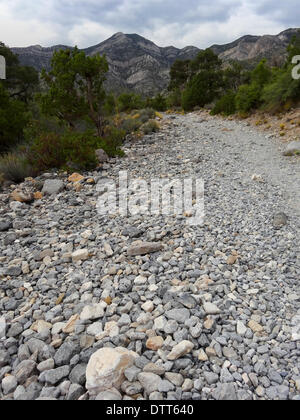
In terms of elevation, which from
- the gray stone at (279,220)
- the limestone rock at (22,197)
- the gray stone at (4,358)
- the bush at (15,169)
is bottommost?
the gray stone at (4,358)

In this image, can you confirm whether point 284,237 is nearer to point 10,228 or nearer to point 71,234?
point 71,234

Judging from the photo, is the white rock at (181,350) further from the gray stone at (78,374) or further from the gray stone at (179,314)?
the gray stone at (78,374)

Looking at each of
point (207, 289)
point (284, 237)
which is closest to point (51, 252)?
point (207, 289)

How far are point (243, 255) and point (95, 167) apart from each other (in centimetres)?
524

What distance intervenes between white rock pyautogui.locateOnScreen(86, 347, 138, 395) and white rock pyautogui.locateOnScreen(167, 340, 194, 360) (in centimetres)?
30

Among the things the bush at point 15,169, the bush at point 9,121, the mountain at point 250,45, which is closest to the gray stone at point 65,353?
the bush at point 15,169

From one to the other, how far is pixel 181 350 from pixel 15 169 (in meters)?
6.40

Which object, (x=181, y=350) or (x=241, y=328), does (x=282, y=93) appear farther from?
(x=181, y=350)

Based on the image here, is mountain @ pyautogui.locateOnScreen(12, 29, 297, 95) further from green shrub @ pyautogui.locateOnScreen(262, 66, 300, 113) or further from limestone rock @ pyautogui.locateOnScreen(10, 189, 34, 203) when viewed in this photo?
limestone rock @ pyautogui.locateOnScreen(10, 189, 34, 203)

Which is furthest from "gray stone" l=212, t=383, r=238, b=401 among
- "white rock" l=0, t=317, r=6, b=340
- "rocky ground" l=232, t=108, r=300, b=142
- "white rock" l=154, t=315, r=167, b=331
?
"rocky ground" l=232, t=108, r=300, b=142

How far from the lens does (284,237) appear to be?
3.81m

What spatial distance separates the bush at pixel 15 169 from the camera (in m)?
6.54

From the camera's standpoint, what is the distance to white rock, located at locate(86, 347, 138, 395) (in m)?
1.76

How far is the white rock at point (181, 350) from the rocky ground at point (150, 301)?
0.01 meters
